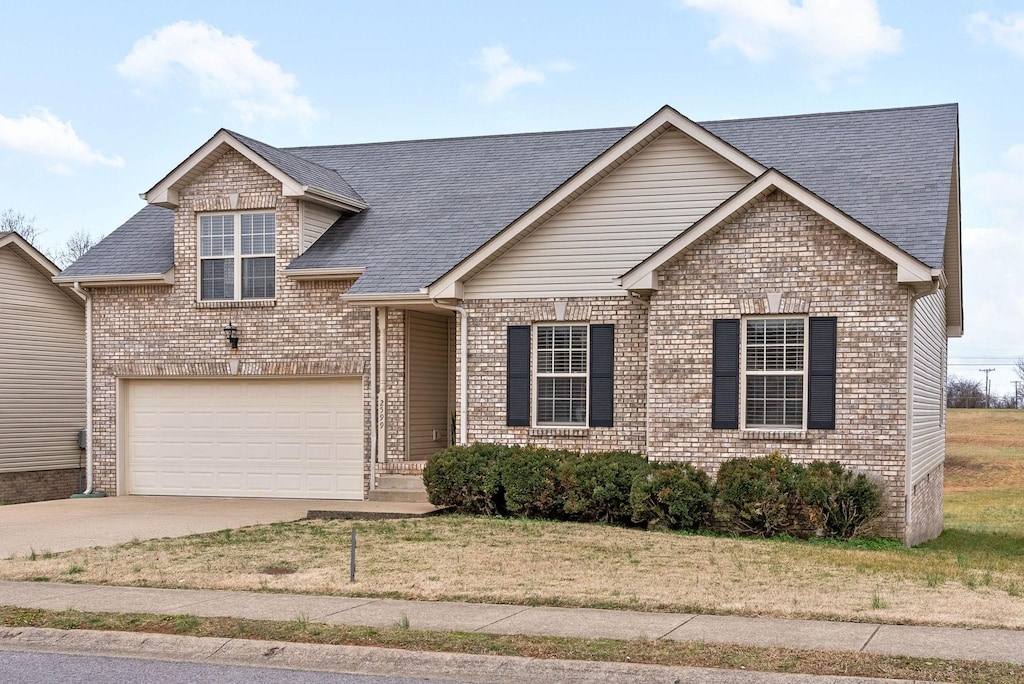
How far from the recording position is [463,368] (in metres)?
19.2

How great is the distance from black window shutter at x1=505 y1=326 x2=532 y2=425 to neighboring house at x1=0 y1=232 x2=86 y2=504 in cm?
1353

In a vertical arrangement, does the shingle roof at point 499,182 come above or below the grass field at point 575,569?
above

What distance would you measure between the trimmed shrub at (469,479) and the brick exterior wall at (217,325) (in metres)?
3.11

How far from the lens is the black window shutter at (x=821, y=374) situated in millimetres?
16562

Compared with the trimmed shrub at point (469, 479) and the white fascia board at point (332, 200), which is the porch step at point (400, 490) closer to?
the trimmed shrub at point (469, 479)

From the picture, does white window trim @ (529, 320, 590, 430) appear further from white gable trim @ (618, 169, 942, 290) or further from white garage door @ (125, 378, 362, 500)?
white garage door @ (125, 378, 362, 500)

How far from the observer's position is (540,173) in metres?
22.8

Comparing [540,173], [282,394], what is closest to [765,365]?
[540,173]

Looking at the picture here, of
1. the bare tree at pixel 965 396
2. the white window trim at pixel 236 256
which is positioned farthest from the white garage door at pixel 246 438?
the bare tree at pixel 965 396

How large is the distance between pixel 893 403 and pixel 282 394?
11.0 metres

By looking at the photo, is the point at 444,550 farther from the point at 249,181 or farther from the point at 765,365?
the point at 249,181

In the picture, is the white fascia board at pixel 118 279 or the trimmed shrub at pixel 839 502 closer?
the trimmed shrub at pixel 839 502

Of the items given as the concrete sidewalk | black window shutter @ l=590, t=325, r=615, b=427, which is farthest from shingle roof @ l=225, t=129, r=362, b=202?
the concrete sidewalk

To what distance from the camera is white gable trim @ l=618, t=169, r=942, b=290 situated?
16.0 m
